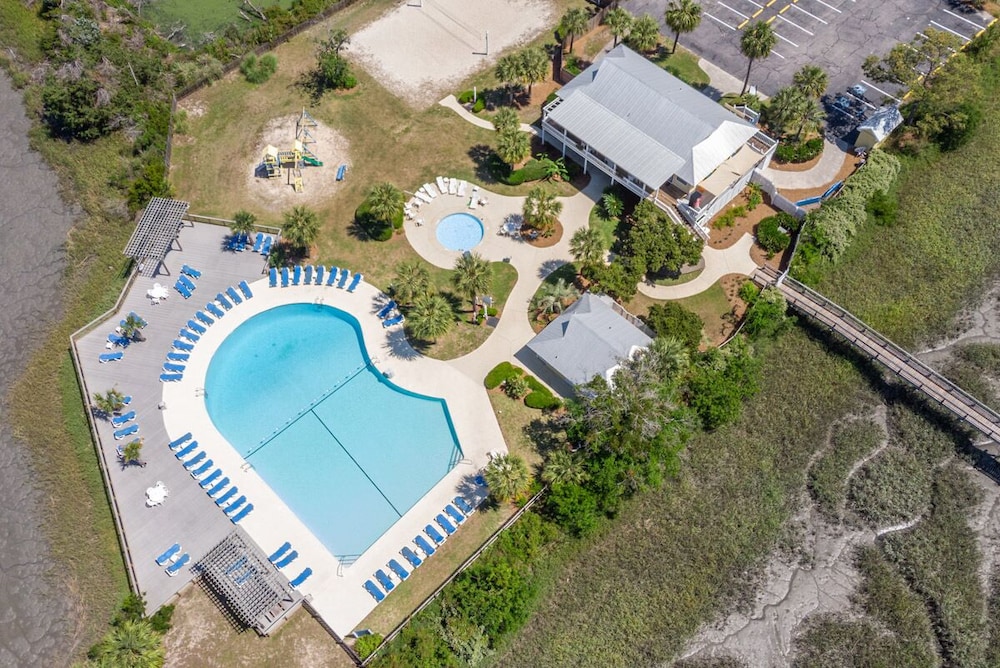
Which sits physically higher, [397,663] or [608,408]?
[608,408]

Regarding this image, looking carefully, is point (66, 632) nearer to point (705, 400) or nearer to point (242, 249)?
point (242, 249)

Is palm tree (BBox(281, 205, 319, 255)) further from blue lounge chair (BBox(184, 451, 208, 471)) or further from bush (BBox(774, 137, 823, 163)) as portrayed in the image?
bush (BBox(774, 137, 823, 163))

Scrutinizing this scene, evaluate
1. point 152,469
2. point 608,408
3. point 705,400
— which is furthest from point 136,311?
point 705,400

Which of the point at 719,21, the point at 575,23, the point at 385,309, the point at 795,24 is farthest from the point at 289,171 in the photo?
the point at 795,24

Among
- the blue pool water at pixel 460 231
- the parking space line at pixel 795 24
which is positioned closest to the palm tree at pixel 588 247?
the blue pool water at pixel 460 231

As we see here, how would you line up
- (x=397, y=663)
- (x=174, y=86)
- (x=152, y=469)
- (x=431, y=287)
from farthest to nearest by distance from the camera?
(x=174, y=86), (x=431, y=287), (x=152, y=469), (x=397, y=663)

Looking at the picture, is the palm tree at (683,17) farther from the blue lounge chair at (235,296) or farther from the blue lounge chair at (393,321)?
the blue lounge chair at (235,296)

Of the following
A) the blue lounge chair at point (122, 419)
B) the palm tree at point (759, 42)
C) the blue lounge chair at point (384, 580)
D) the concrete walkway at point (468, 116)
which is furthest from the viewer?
the concrete walkway at point (468, 116)
